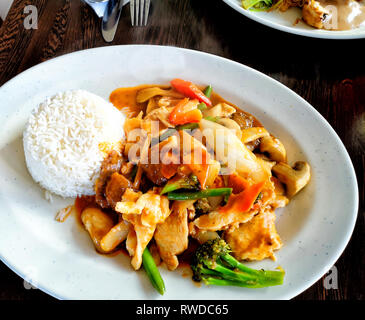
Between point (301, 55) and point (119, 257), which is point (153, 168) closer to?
point (119, 257)

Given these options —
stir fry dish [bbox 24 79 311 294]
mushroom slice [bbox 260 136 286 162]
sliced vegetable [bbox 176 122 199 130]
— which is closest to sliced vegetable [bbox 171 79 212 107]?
stir fry dish [bbox 24 79 311 294]

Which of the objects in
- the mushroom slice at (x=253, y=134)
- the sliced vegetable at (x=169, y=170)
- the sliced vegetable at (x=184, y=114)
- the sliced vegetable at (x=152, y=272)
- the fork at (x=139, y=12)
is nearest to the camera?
the sliced vegetable at (x=152, y=272)

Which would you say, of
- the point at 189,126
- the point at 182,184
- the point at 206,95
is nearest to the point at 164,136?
the point at 189,126

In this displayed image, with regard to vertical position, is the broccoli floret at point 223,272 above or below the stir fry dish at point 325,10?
below

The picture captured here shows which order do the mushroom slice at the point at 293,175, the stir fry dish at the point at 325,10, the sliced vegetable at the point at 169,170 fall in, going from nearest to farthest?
the sliced vegetable at the point at 169,170, the mushroom slice at the point at 293,175, the stir fry dish at the point at 325,10

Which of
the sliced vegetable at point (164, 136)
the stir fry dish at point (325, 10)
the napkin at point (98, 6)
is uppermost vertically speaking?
the stir fry dish at point (325, 10)

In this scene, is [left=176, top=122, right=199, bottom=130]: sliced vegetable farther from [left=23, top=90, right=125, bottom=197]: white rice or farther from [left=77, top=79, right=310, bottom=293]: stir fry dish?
[left=23, top=90, right=125, bottom=197]: white rice

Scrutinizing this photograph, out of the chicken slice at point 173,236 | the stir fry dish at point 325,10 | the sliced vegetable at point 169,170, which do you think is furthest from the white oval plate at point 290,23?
the chicken slice at point 173,236

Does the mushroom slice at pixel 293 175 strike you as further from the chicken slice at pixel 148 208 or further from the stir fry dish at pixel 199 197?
the chicken slice at pixel 148 208
